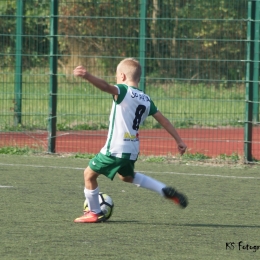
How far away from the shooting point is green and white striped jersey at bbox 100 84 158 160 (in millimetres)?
7234

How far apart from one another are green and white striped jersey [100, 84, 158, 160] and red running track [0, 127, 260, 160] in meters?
5.10

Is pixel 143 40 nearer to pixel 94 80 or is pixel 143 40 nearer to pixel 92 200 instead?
pixel 92 200

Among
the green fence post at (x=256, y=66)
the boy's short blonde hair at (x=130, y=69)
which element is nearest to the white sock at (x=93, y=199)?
the boy's short blonde hair at (x=130, y=69)

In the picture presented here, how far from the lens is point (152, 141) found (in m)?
14.2

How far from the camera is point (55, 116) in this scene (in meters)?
12.5

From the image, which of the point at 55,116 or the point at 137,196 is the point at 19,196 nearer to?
the point at 137,196

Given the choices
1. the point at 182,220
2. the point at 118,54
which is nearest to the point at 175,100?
the point at 118,54

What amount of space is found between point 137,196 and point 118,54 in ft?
17.3

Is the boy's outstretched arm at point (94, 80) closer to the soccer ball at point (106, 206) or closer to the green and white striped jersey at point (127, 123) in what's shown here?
the green and white striped jersey at point (127, 123)

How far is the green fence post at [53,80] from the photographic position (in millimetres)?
12492

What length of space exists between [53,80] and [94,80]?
5.96 metres

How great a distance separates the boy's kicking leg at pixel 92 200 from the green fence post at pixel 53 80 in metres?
5.12

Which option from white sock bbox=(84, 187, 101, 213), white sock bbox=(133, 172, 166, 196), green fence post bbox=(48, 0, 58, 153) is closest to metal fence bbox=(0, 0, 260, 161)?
green fence post bbox=(48, 0, 58, 153)

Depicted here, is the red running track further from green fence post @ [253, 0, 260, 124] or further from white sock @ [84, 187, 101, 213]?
white sock @ [84, 187, 101, 213]
